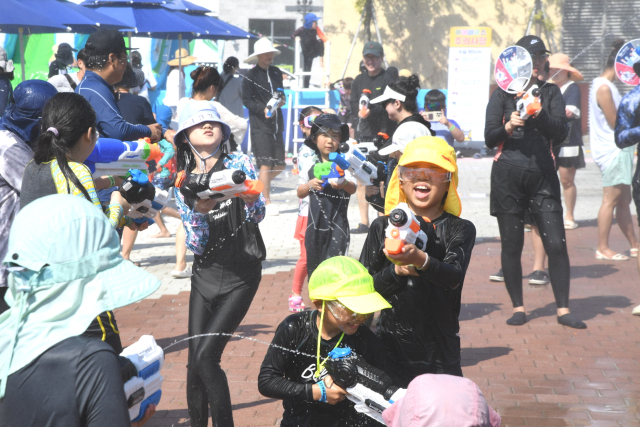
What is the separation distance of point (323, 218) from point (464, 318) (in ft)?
5.58

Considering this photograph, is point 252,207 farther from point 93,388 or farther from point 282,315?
point 282,315

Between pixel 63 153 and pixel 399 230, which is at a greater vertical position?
pixel 63 153

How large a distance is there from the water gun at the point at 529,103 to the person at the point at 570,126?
3.07 m

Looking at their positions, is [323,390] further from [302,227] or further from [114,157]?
[302,227]

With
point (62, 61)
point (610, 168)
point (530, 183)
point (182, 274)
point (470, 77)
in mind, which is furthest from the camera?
point (470, 77)

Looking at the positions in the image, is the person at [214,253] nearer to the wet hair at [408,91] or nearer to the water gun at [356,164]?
the water gun at [356,164]

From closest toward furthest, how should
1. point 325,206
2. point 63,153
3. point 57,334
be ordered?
point 57,334 → point 63,153 → point 325,206

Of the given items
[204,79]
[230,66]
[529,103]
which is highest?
[230,66]

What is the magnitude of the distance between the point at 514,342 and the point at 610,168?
11.6 feet

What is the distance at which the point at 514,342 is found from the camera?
5.71 meters

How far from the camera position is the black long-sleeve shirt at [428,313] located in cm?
299

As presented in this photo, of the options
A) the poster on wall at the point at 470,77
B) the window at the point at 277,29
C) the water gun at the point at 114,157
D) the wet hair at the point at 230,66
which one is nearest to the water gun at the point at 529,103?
the water gun at the point at 114,157

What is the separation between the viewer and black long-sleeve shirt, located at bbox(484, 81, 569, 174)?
5.89 metres

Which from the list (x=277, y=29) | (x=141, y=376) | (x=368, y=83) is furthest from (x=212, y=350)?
(x=277, y=29)
